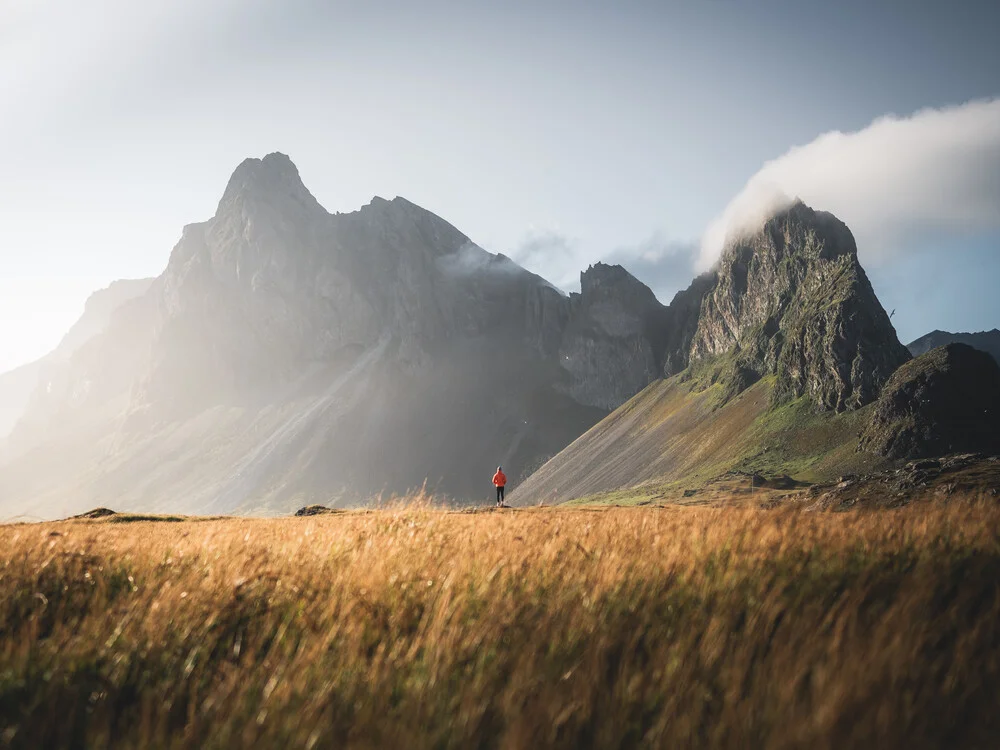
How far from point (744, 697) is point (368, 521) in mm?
7276

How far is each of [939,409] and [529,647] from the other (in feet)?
549

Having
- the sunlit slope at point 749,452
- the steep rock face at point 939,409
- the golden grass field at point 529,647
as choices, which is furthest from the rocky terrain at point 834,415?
the golden grass field at point 529,647

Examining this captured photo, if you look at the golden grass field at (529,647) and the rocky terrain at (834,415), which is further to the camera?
the rocky terrain at (834,415)

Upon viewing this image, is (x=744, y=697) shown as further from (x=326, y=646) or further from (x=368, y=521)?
(x=368, y=521)

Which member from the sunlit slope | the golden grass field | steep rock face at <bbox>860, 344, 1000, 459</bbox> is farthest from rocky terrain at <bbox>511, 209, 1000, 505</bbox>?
the golden grass field

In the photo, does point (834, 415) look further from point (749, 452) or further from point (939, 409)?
point (939, 409)

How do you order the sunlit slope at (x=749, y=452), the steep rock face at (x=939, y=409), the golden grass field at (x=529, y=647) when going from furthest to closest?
the sunlit slope at (x=749, y=452)
the steep rock face at (x=939, y=409)
the golden grass field at (x=529, y=647)

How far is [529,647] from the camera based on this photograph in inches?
138

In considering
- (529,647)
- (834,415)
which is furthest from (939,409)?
(529,647)

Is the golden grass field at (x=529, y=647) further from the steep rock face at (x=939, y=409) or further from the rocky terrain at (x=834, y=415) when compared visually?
the steep rock face at (x=939, y=409)

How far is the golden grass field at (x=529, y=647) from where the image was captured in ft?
8.91

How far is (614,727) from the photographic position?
271 centimetres

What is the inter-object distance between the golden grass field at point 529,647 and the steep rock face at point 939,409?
151 meters

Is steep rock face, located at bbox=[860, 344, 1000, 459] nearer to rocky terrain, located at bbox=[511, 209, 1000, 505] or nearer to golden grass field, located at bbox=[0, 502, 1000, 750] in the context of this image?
rocky terrain, located at bbox=[511, 209, 1000, 505]
